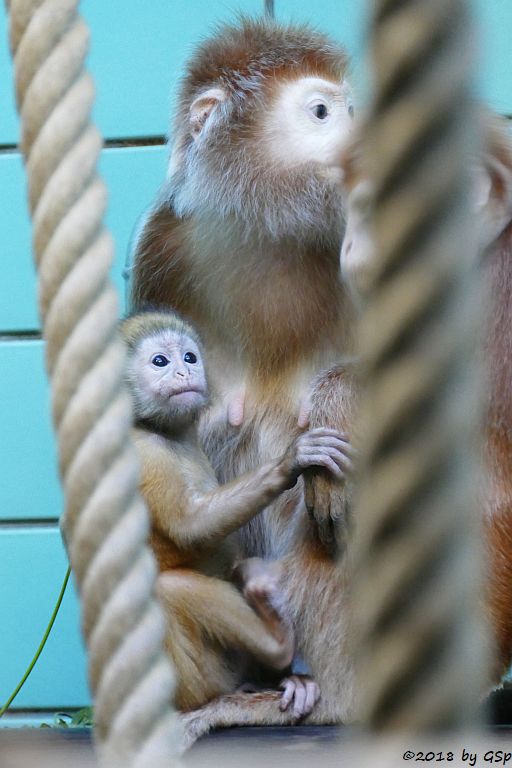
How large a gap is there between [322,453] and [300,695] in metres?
0.31

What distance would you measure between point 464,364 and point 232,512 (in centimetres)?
109

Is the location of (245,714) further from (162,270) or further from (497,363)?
(162,270)

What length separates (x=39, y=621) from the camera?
205 cm

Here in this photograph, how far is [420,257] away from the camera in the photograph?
0.22 meters

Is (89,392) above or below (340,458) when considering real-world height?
above

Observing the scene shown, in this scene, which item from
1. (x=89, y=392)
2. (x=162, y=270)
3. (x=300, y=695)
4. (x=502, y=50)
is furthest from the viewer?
(x=502, y=50)

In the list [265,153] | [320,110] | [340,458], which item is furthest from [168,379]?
[320,110]

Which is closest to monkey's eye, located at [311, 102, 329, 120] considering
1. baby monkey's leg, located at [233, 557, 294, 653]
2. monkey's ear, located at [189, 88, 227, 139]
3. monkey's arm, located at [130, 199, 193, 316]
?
monkey's ear, located at [189, 88, 227, 139]

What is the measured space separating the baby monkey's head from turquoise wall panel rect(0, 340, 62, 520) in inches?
24.4

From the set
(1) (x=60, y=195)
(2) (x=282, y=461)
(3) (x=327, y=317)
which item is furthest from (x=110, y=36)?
(1) (x=60, y=195)

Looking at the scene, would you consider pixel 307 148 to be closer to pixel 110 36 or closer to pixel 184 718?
pixel 110 36

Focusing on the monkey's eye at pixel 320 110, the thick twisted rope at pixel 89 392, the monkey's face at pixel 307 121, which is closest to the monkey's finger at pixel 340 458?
the monkey's face at pixel 307 121

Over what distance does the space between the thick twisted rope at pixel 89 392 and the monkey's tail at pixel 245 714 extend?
90 centimetres

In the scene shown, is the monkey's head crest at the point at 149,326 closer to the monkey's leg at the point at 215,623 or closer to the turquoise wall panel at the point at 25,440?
the monkey's leg at the point at 215,623
